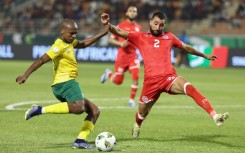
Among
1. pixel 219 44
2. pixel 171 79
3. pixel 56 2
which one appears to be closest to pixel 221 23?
pixel 219 44

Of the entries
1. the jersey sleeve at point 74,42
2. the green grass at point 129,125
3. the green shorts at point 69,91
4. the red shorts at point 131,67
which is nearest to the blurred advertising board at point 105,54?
the green grass at point 129,125

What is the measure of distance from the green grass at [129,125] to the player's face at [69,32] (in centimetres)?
168

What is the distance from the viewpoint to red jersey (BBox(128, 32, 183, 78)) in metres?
10.4

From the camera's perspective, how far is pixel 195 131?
38.5 ft

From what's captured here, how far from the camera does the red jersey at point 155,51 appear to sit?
34.1 feet

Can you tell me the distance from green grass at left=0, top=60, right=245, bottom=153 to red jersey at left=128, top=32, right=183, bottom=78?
1.18 metres

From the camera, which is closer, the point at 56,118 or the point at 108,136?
the point at 108,136

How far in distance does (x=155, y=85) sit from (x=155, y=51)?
0.59 meters

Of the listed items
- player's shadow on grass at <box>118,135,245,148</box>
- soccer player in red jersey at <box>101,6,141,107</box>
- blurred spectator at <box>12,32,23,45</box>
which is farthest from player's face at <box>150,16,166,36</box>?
blurred spectator at <box>12,32,23,45</box>

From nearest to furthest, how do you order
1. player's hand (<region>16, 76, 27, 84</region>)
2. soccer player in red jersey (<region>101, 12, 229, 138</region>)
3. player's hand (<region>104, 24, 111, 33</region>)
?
player's hand (<region>16, 76, 27, 84</region>), player's hand (<region>104, 24, 111, 33</region>), soccer player in red jersey (<region>101, 12, 229, 138</region>)

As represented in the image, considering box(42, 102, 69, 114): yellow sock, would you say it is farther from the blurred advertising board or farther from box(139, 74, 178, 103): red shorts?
the blurred advertising board

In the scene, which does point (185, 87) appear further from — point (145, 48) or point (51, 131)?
point (51, 131)

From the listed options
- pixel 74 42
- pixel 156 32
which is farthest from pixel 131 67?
pixel 74 42

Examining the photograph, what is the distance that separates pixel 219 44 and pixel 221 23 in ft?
6.22
